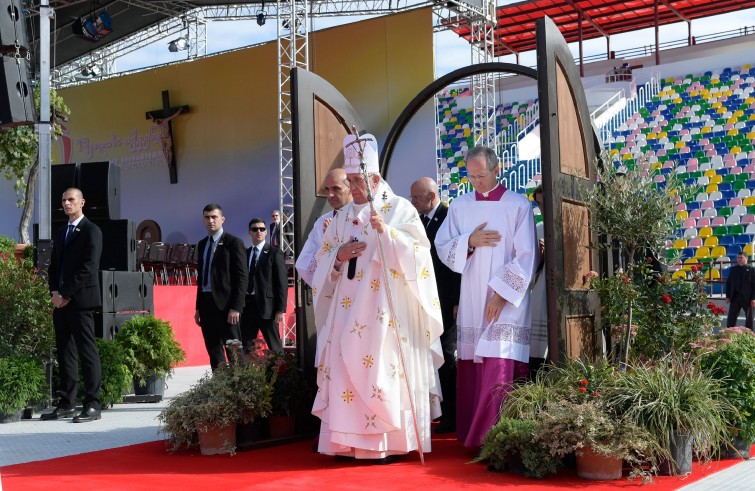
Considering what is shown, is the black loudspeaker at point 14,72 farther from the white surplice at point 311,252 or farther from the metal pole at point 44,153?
the white surplice at point 311,252

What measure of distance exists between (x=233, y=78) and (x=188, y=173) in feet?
8.48

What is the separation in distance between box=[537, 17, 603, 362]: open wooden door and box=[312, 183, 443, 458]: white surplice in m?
0.75

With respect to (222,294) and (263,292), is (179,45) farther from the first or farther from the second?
(222,294)

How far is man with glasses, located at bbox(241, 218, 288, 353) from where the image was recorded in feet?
29.1

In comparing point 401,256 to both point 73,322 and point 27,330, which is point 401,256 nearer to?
point 73,322

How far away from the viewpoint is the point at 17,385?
7727 millimetres

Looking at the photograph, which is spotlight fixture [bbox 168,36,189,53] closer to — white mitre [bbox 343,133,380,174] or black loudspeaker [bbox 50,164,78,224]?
black loudspeaker [bbox 50,164,78,224]

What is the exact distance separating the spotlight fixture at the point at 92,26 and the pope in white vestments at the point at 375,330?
17.5 meters

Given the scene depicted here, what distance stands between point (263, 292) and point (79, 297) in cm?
180

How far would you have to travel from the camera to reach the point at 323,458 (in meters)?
5.83

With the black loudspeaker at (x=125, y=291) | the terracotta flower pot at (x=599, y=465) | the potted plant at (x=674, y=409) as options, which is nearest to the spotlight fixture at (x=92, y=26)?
the black loudspeaker at (x=125, y=291)

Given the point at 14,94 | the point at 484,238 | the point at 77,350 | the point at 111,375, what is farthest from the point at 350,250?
the point at 14,94

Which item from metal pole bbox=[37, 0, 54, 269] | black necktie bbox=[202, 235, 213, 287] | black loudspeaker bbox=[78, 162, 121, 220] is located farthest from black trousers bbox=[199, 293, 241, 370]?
black loudspeaker bbox=[78, 162, 121, 220]

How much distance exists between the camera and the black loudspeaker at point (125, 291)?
9.41 meters
